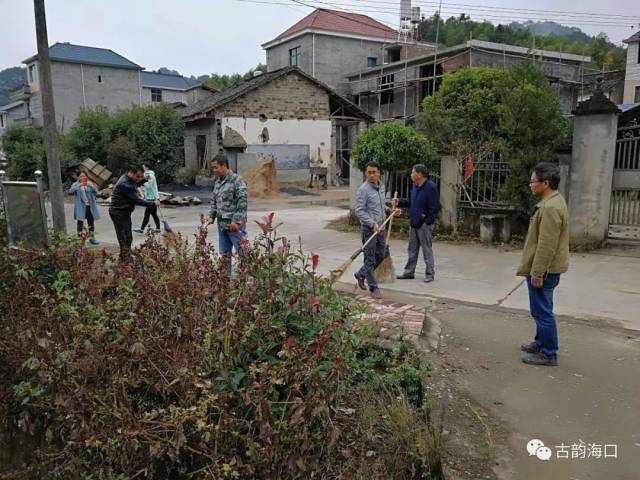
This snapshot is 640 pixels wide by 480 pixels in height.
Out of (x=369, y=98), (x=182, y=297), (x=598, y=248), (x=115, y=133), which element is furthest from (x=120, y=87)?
(x=182, y=297)

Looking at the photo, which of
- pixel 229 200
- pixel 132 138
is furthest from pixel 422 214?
pixel 132 138

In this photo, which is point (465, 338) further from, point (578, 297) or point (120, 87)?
point (120, 87)

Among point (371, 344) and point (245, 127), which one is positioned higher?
point (245, 127)

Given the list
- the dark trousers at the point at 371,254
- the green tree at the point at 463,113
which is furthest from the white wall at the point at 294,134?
the dark trousers at the point at 371,254

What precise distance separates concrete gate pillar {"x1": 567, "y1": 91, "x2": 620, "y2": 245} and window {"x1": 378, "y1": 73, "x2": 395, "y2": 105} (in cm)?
2463

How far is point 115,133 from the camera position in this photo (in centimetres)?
2745

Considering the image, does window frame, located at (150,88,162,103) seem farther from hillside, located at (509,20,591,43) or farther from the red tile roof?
hillside, located at (509,20,591,43)

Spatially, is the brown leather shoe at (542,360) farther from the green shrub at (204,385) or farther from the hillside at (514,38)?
the hillside at (514,38)

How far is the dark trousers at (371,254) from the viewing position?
625 centimetres

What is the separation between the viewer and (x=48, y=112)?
7426mm

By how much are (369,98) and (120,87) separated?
21627 mm

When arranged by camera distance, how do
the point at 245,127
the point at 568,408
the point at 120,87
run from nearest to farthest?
the point at 568,408 → the point at 245,127 → the point at 120,87

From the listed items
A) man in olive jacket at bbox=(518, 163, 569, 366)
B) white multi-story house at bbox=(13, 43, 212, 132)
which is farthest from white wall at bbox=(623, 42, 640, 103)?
man in olive jacket at bbox=(518, 163, 569, 366)

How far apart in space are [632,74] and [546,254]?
35051 mm
